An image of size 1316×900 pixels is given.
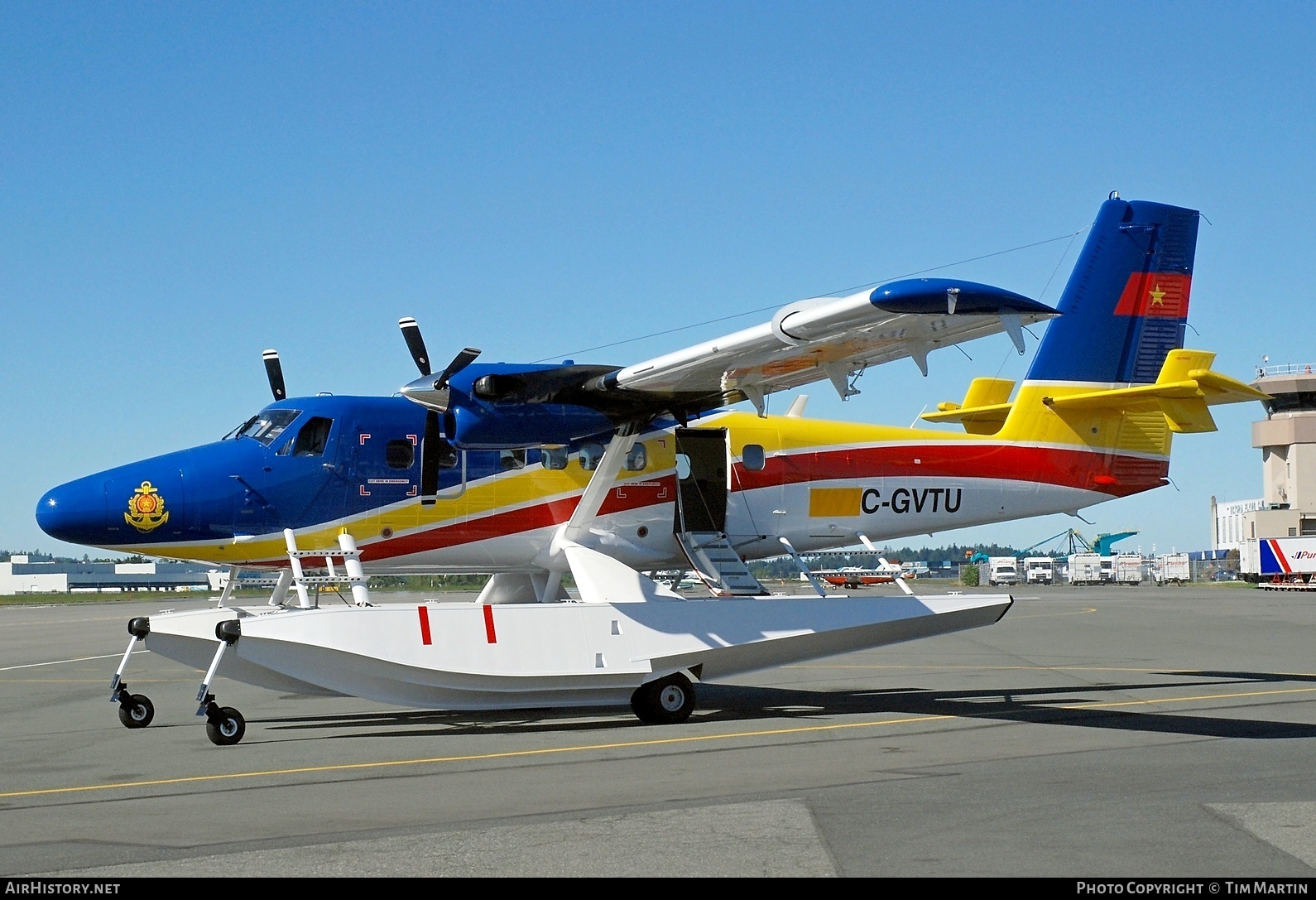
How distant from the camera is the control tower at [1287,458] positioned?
244 ft

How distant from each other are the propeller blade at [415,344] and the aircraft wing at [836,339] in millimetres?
2050

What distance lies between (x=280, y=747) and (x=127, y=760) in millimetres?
1241

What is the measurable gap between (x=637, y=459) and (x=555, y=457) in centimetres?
97

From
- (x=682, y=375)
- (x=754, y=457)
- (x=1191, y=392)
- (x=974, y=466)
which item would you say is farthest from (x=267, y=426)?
(x=1191, y=392)

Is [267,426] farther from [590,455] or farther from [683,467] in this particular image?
[683,467]

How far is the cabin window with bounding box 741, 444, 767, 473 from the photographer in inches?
572

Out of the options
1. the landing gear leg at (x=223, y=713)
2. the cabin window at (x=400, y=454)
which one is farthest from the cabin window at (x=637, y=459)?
the landing gear leg at (x=223, y=713)

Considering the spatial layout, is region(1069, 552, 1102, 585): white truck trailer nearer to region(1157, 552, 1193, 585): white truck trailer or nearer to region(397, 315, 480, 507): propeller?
region(1157, 552, 1193, 585): white truck trailer

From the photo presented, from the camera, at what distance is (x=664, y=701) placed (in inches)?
480

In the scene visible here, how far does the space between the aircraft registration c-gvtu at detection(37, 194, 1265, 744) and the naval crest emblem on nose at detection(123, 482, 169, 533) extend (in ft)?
0.07

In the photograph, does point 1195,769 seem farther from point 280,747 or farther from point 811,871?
point 280,747

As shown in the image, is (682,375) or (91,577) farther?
(91,577)

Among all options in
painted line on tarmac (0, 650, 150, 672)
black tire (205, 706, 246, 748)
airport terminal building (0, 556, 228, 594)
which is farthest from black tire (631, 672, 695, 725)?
airport terminal building (0, 556, 228, 594)

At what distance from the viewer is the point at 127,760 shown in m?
9.65
